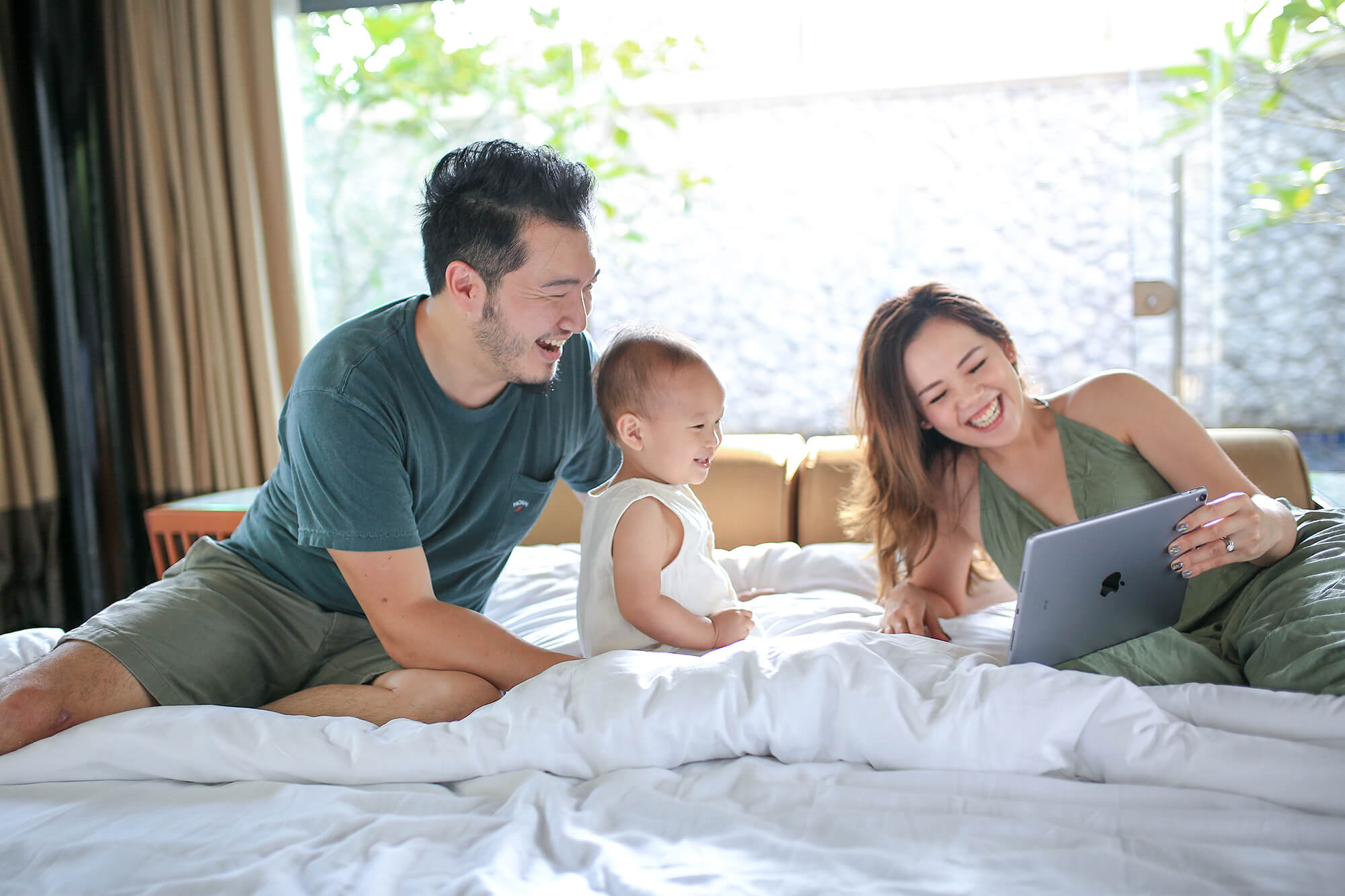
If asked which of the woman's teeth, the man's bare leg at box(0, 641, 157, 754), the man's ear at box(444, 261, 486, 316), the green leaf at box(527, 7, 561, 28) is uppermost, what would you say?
the green leaf at box(527, 7, 561, 28)

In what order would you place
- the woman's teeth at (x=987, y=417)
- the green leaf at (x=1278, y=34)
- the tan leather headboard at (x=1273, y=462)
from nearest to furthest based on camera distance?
the woman's teeth at (x=987, y=417)
the tan leather headboard at (x=1273, y=462)
the green leaf at (x=1278, y=34)

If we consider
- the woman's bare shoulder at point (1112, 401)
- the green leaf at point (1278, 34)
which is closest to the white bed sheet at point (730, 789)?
the woman's bare shoulder at point (1112, 401)

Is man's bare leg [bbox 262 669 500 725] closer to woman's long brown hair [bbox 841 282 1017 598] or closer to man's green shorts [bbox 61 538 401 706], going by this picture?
man's green shorts [bbox 61 538 401 706]

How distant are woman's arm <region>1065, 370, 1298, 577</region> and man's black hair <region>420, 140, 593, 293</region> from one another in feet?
3.03

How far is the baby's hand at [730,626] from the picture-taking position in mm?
1413

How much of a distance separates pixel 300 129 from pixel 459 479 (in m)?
2.05

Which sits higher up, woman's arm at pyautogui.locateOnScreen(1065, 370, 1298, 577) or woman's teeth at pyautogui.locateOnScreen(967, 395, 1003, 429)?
woman's teeth at pyautogui.locateOnScreen(967, 395, 1003, 429)

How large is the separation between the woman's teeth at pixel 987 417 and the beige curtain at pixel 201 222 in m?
2.20

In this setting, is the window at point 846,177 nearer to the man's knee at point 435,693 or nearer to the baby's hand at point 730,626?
the baby's hand at point 730,626

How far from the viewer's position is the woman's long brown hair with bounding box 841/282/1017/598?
1.55 meters

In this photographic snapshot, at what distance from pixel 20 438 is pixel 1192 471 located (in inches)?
119

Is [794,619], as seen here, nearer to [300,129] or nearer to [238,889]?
[238,889]

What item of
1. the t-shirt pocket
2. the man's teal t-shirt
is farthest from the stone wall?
the t-shirt pocket

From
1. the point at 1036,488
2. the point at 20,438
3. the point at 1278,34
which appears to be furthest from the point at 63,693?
the point at 1278,34
